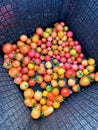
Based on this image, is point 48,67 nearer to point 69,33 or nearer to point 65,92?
point 65,92

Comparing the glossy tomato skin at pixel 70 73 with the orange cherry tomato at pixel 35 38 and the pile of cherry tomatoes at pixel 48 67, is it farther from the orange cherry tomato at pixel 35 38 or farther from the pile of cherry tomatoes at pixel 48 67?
the orange cherry tomato at pixel 35 38

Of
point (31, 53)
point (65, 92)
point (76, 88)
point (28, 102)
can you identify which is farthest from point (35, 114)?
point (31, 53)

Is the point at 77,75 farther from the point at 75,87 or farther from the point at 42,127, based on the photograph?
the point at 42,127

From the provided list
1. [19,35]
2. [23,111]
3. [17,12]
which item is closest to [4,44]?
[19,35]

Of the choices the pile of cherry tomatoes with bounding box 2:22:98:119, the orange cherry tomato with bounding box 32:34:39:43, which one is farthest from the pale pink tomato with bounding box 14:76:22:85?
the orange cherry tomato with bounding box 32:34:39:43

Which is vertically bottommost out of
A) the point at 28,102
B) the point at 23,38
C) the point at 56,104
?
the point at 56,104

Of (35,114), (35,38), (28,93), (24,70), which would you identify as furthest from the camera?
(35,38)
